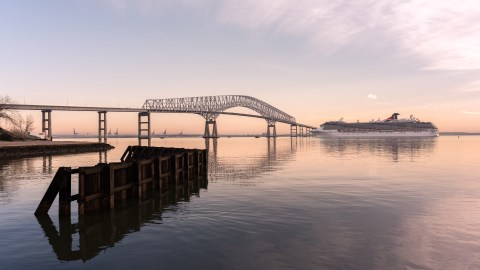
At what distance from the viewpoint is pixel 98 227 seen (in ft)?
41.2

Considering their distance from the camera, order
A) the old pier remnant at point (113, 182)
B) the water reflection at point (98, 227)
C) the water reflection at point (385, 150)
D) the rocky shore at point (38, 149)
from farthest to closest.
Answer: the water reflection at point (385, 150)
the rocky shore at point (38, 149)
the old pier remnant at point (113, 182)
the water reflection at point (98, 227)

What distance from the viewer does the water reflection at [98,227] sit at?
33.5 feet

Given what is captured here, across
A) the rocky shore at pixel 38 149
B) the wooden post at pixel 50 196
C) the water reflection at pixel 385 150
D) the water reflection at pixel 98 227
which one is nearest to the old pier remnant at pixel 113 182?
the wooden post at pixel 50 196

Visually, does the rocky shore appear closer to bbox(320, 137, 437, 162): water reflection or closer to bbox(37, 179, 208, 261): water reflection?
bbox(37, 179, 208, 261): water reflection

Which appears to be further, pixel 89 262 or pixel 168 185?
pixel 168 185

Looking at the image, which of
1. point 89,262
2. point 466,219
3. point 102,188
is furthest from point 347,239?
point 102,188

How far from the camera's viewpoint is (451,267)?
28.0 ft

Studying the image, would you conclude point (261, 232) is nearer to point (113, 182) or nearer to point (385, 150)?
point (113, 182)

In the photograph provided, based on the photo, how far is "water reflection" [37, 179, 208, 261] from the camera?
10.2m

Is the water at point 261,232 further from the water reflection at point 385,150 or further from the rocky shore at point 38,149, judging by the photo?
the rocky shore at point 38,149

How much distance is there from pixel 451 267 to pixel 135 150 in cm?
3020

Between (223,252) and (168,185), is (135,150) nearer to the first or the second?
(168,185)

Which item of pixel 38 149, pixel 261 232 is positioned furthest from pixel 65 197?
pixel 38 149

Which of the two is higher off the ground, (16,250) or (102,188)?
(102,188)
